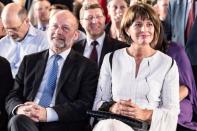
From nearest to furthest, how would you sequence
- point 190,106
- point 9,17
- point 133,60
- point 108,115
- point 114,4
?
1. point 108,115
2. point 133,60
3. point 190,106
4. point 9,17
5. point 114,4

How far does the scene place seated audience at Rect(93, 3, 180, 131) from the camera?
258cm

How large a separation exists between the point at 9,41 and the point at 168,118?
1.67m

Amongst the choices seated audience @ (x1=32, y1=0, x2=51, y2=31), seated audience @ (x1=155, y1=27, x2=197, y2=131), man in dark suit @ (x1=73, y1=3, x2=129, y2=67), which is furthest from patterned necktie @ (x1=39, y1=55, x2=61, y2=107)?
seated audience @ (x1=32, y1=0, x2=51, y2=31)

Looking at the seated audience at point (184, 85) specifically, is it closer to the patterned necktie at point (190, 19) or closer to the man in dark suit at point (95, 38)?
the man in dark suit at point (95, 38)

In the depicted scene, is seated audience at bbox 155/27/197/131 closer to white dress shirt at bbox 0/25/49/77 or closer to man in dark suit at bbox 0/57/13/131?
man in dark suit at bbox 0/57/13/131

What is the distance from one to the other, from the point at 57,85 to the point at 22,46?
943mm

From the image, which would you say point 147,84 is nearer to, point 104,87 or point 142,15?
point 104,87

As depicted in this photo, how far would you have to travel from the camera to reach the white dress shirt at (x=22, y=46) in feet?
12.0

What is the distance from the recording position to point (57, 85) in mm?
2848

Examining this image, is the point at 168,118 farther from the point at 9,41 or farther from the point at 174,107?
the point at 9,41

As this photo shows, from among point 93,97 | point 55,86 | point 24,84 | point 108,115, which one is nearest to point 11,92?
point 24,84

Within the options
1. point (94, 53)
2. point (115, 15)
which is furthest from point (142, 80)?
point (115, 15)

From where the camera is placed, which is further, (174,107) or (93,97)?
(93,97)

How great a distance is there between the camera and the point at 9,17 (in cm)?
362
